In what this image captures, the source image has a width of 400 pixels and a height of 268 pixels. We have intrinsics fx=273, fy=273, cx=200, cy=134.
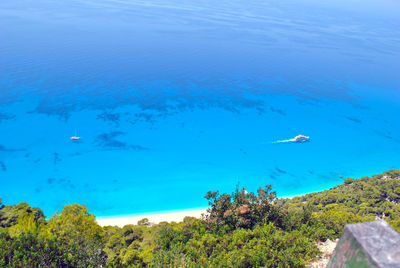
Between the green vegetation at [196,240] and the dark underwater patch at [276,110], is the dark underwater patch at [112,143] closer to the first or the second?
the green vegetation at [196,240]

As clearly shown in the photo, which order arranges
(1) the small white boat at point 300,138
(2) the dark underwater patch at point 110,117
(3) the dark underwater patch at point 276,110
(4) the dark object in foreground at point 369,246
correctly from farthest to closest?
(3) the dark underwater patch at point 276,110
(2) the dark underwater patch at point 110,117
(1) the small white boat at point 300,138
(4) the dark object in foreground at point 369,246

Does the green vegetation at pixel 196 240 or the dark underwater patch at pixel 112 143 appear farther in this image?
the dark underwater patch at pixel 112 143

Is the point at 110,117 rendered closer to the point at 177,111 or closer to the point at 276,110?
the point at 177,111

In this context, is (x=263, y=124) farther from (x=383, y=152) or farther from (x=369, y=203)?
(x=369, y=203)

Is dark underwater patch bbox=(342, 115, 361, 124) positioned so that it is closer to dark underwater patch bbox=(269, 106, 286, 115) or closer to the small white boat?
dark underwater patch bbox=(269, 106, 286, 115)

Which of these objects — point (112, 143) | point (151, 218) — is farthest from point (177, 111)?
point (151, 218)

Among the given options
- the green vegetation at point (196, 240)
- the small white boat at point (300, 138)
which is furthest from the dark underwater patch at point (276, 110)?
the green vegetation at point (196, 240)

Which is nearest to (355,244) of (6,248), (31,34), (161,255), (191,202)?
(161,255)
